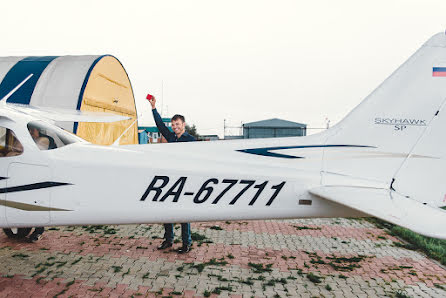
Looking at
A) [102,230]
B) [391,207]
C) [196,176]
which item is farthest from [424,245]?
[102,230]

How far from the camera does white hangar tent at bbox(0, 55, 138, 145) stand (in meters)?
7.73

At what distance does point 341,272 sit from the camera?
3834 millimetres

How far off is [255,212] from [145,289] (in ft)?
4.96

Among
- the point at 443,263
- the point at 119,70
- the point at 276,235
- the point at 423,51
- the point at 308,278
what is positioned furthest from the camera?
the point at 119,70

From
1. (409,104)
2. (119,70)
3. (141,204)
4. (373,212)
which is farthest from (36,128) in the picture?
(119,70)

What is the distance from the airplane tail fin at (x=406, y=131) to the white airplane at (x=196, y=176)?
0.01 metres

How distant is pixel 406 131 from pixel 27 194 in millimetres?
3790

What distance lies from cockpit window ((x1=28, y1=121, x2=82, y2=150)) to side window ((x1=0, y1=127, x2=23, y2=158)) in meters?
0.14

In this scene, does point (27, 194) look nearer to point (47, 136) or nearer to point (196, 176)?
point (47, 136)

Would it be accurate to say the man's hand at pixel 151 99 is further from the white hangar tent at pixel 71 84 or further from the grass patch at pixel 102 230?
the white hangar tent at pixel 71 84

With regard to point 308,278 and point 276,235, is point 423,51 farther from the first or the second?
point 276,235

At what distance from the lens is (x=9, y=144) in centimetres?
285

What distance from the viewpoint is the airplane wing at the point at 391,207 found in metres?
1.95

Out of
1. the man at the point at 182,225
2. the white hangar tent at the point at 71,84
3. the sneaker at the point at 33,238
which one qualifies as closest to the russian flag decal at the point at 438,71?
the man at the point at 182,225
